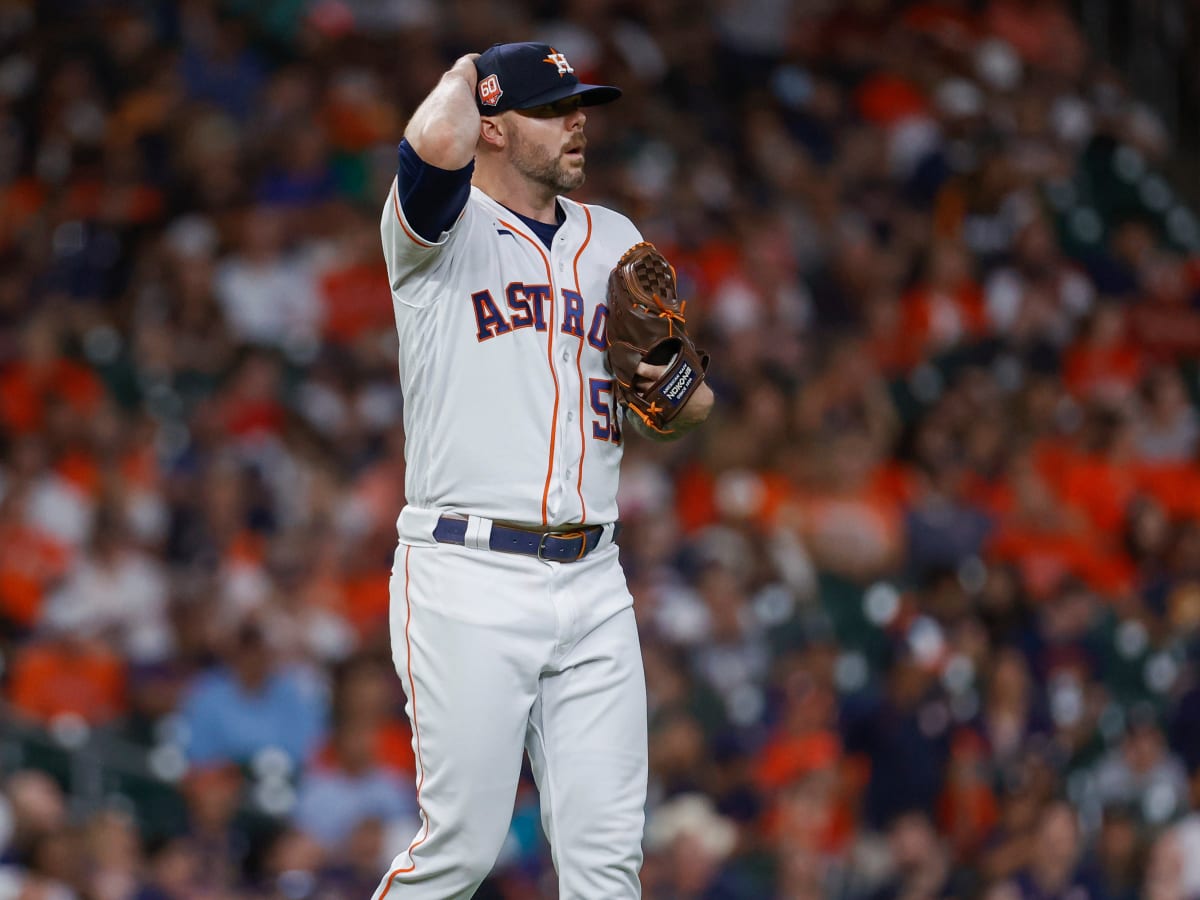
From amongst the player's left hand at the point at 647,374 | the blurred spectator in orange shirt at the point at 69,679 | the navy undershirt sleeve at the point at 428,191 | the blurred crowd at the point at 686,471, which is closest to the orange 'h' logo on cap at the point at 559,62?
the navy undershirt sleeve at the point at 428,191

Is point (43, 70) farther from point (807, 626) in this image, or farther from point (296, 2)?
point (807, 626)

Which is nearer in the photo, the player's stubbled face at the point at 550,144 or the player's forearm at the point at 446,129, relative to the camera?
the player's forearm at the point at 446,129

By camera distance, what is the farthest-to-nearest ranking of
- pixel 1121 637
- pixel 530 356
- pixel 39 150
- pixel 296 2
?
pixel 296 2
pixel 39 150
pixel 1121 637
pixel 530 356

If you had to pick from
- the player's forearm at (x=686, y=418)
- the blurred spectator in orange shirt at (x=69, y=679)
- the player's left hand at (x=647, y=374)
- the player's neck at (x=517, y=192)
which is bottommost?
the blurred spectator in orange shirt at (x=69, y=679)

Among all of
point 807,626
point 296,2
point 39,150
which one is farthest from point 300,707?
point 296,2

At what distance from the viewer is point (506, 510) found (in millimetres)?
3600

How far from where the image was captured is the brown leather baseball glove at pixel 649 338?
363cm

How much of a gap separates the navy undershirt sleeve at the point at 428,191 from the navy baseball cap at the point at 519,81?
251mm

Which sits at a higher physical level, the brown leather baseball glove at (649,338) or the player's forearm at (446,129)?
the player's forearm at (446,129)

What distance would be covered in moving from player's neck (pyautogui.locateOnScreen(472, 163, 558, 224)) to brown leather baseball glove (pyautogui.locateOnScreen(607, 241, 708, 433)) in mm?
243

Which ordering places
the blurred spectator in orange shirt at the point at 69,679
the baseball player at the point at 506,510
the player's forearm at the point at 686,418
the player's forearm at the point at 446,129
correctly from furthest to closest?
the blurred spectator in orange shirt at the point at 69,679, the player's forearm at the point at 686,418, the baseball player at the point at 506,510, the player's forearm at the point at 446,129

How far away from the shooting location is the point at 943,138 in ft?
37.7

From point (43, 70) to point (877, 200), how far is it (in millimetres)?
5033

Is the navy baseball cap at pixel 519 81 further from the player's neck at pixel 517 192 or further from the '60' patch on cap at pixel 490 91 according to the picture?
the player's neck at pixel 517 192
